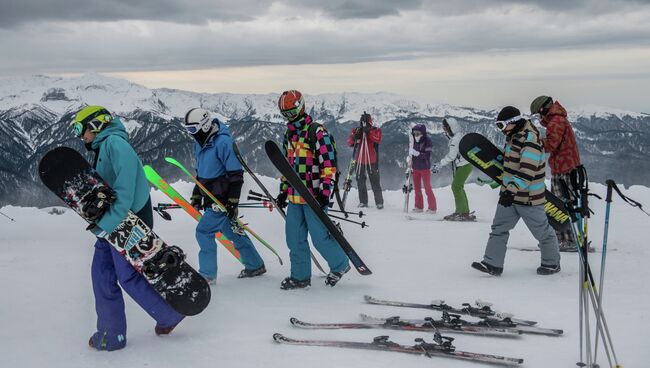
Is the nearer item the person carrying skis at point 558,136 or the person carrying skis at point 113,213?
the person carrying skis at point 113,213

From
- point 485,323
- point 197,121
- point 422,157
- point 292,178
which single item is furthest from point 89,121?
point 422,157

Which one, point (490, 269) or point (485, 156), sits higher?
point (485, 156)

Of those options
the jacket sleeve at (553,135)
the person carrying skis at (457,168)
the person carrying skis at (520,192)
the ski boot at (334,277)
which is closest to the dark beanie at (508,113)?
the person carrying skis at (520,192)

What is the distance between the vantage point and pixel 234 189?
6672 mm

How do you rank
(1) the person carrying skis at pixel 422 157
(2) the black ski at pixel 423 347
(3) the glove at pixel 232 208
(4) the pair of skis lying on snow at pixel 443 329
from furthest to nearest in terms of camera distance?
(1) the person carrying skis at pixel 422 157 → (3) the glove at pixel 232 208 → (4) the pair of skis lying on snow at pixel 443 329 → (2) the black ski at pixel 423 347

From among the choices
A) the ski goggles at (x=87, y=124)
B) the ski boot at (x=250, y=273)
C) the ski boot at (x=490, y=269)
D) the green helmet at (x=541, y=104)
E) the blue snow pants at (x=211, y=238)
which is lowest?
the ski boot at (x=250, y=273)

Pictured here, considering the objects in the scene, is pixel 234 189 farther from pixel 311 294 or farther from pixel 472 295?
pixel 472 295

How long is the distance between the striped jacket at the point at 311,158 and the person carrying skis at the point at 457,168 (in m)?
6.22

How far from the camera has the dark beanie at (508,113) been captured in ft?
22.6

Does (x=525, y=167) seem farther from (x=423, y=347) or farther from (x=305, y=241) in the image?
(x=423, y=347)

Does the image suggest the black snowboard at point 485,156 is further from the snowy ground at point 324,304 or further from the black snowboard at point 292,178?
the black snowboard at point 292,178

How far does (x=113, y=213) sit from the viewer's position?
15.3ft

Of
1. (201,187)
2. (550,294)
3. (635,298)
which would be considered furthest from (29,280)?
(635,298)

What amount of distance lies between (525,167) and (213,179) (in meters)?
3.48
